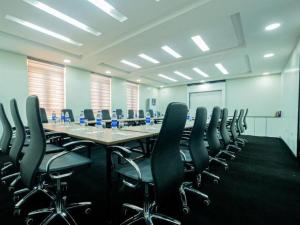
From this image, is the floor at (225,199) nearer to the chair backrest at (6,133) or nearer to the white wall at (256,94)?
the chair backrest at (6,133)

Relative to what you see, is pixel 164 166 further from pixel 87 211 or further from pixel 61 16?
pixel 61 16

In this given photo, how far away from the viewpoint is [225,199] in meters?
1.90

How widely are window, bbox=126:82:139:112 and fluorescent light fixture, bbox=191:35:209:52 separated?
5.19 meters

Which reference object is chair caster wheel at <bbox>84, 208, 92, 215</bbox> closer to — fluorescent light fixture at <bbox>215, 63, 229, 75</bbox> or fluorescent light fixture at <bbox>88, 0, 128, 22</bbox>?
fluorescent light fixture at <bbox>88, 0, 128, 22</bbox>

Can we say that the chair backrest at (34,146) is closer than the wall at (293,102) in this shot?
Yes

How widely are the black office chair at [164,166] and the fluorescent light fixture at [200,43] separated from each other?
3.26m

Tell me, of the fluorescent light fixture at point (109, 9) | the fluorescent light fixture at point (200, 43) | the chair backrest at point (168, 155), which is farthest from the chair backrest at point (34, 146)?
the fluorescent light fixture at point (200, 43)

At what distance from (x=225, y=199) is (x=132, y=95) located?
787 centimetres

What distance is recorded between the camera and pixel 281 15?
111 inches

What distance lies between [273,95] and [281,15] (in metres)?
5.59

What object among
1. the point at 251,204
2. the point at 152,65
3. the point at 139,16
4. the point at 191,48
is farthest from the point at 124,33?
the point at 251,204

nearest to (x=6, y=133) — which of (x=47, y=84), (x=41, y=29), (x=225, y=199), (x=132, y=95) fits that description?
(x=41, y=29)

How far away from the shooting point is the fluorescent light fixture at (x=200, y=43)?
385 centimetres

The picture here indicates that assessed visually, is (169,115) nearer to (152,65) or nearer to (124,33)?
(124,33)
